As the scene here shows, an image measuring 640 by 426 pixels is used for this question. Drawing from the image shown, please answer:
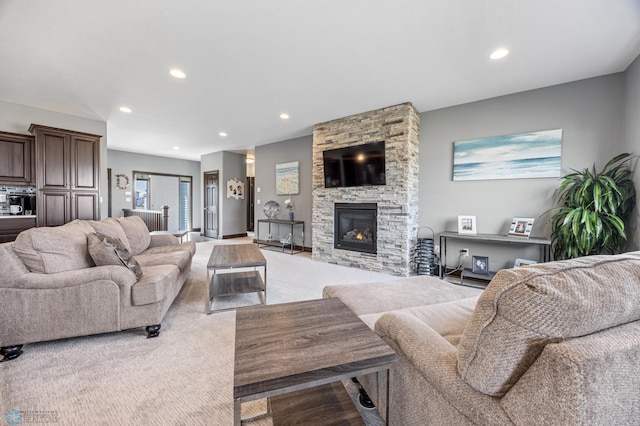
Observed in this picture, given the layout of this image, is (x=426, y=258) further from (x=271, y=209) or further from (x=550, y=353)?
(x=271, y=209)

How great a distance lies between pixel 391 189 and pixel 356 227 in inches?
37.8

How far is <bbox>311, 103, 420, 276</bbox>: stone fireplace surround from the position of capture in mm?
3893

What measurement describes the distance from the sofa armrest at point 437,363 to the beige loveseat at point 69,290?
1.94 m

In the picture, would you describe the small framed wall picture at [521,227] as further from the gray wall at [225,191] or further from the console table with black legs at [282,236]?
the gray wall at [225,191]

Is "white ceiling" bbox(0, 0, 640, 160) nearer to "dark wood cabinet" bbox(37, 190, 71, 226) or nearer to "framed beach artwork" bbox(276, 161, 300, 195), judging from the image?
"dark wood cabinet" bbox(37, 190, 71, 226)

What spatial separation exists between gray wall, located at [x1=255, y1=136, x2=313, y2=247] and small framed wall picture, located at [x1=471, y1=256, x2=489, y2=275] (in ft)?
11.0

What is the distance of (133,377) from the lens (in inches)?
64.1

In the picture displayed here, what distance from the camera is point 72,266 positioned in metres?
2.05

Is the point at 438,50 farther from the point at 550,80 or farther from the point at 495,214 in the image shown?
the point at 495,214

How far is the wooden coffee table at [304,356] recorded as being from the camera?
80 cm

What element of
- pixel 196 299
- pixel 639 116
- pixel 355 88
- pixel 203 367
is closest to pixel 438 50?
pixel 355 88

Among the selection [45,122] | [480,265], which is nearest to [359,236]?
[480,265]

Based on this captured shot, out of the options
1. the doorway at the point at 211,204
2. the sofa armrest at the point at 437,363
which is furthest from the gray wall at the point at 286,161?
the sofa armrest at the point at 437,363

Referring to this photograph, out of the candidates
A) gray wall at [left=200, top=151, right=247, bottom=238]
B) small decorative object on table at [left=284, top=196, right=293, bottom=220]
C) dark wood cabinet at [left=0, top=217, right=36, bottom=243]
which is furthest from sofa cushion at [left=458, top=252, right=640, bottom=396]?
gray wall at [left=200, top=151, right=247, bottom=238]
